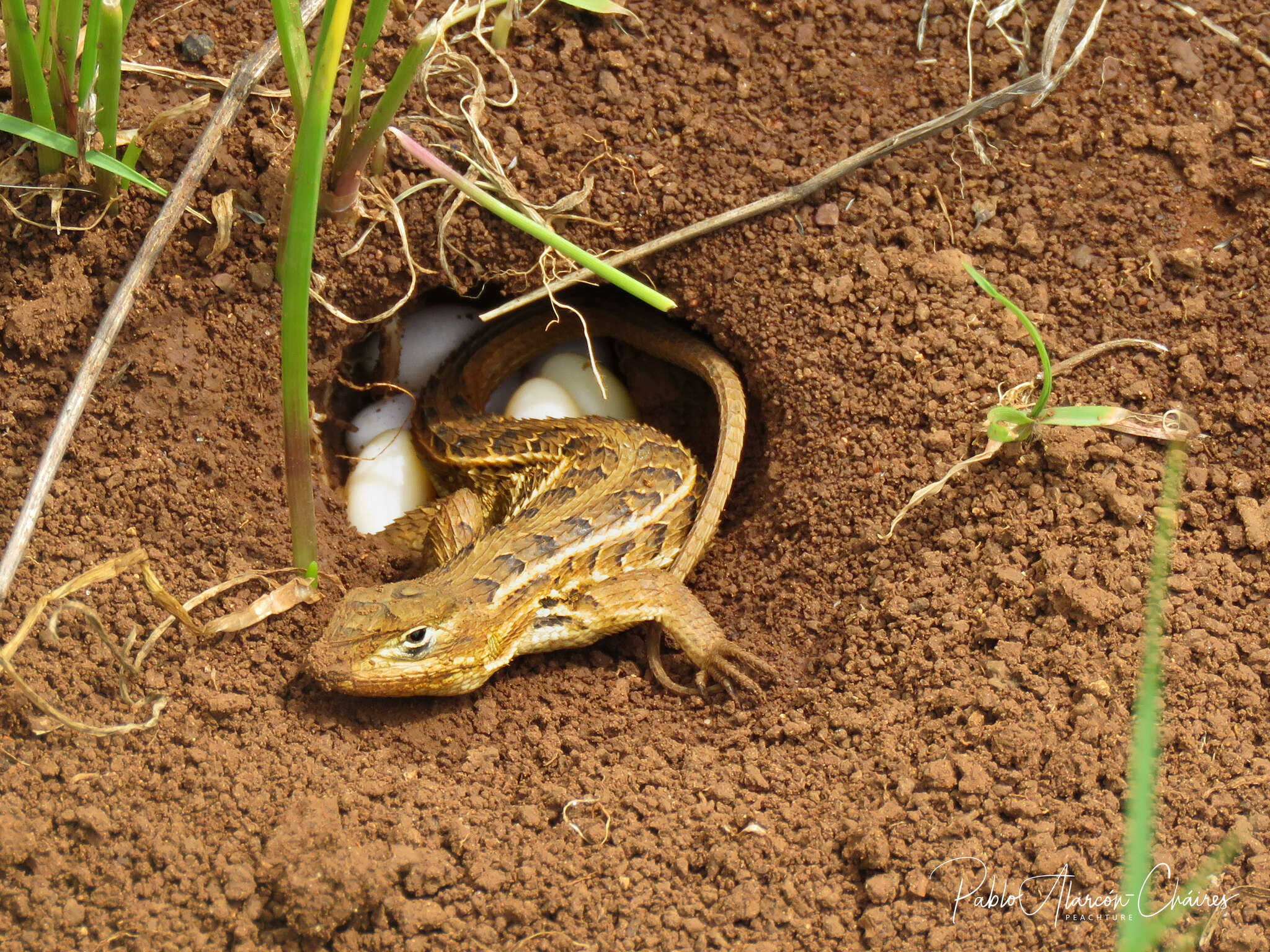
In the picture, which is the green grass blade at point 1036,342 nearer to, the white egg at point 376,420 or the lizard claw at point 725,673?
the lizard claw at point 725,673

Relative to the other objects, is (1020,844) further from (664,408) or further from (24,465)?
(24,465)

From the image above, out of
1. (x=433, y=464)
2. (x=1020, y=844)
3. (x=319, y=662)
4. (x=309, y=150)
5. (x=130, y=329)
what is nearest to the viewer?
(x=309, y=150)

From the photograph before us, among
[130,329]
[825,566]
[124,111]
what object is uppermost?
[124,111]

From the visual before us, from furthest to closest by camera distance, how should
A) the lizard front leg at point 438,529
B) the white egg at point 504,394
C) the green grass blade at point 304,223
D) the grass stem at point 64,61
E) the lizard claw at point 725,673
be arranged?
the white egg at point 504,394
the lizard front leg at point 438,529
the lizard claw at point 725,673
the grass stem at point 64,61
the green grass blade at point 304,223

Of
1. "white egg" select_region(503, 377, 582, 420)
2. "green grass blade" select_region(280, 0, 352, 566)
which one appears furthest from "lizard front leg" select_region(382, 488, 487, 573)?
"green grass blade" select_region(280, 0, 352, 566)

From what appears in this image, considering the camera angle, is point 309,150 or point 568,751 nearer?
point 309,150

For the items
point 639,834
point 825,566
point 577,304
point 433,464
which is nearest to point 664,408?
point 577,304

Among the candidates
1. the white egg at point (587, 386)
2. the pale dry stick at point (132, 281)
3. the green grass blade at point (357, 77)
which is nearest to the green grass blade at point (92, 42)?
the pale dry stick at point (132, 281)
